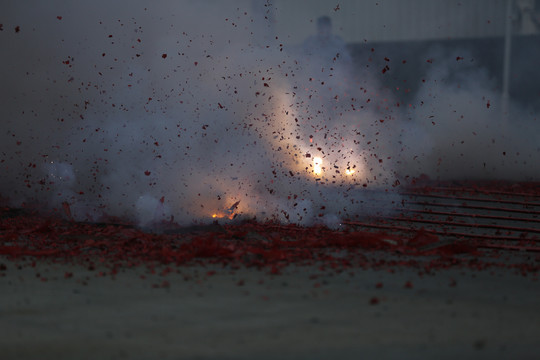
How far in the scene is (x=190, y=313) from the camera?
4.62m

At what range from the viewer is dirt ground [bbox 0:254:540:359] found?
12.3 ft

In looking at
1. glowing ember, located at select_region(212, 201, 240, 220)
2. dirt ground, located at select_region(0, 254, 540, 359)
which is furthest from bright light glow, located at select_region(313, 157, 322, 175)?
dirt ground, located at select_region(0, 254, 540, 359)

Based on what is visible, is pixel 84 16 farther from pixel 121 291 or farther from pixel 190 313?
pixel 190 313

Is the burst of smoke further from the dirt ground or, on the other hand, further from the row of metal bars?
the dirt ground

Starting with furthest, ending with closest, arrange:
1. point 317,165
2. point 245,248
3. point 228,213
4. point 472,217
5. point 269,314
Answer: point 317,165
point 472,217
point 228,213
point 245,248
point 269,314

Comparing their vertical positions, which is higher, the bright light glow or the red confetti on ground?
the bright light glow

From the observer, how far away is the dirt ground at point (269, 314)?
3740 millimetres

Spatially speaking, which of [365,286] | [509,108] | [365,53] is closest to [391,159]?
[509,108]

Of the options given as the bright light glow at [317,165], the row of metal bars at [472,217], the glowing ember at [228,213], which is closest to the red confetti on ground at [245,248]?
the row of metal bars at [472,217]

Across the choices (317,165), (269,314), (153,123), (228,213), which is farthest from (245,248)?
(317,165)

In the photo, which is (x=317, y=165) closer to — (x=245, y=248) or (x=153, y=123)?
(x=153, y=123)

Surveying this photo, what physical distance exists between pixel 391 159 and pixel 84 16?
978 centimetres

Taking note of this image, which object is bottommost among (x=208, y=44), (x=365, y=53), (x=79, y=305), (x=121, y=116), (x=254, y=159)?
(x=79, y=305)

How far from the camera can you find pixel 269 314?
456cm
